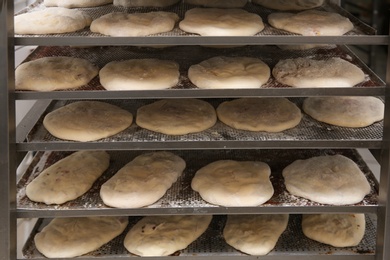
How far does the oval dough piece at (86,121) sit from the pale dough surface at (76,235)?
0.39m

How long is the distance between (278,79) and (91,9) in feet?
3.11

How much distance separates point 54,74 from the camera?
2.40m

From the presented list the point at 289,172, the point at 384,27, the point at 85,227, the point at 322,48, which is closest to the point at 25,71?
the point at 85,227

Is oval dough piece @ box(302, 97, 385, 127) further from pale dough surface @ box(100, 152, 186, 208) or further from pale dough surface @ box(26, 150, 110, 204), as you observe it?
pale dough surface @ box(26, 150, 110, 204)

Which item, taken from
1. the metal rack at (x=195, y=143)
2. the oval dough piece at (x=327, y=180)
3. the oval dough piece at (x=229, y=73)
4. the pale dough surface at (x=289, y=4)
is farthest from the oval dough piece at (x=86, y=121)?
the pale dough surface at (x=289, y=4)

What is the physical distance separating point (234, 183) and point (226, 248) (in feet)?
0.84

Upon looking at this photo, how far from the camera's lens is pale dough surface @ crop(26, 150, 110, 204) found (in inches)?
90.6

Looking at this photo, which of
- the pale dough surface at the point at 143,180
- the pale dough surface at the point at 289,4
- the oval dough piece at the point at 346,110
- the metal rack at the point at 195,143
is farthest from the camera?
the pale dough surface at the point at 289,4

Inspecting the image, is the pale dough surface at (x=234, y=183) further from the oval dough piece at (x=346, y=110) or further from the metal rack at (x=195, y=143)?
the oval dough piece at (x=346, y=110)

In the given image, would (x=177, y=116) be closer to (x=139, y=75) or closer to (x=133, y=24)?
(x=139, y=75)

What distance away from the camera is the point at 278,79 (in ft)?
7.86

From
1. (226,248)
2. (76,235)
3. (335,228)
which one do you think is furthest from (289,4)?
(76,235)

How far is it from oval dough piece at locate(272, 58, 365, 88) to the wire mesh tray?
2.05ft

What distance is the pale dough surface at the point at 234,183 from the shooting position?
2.25 meters
